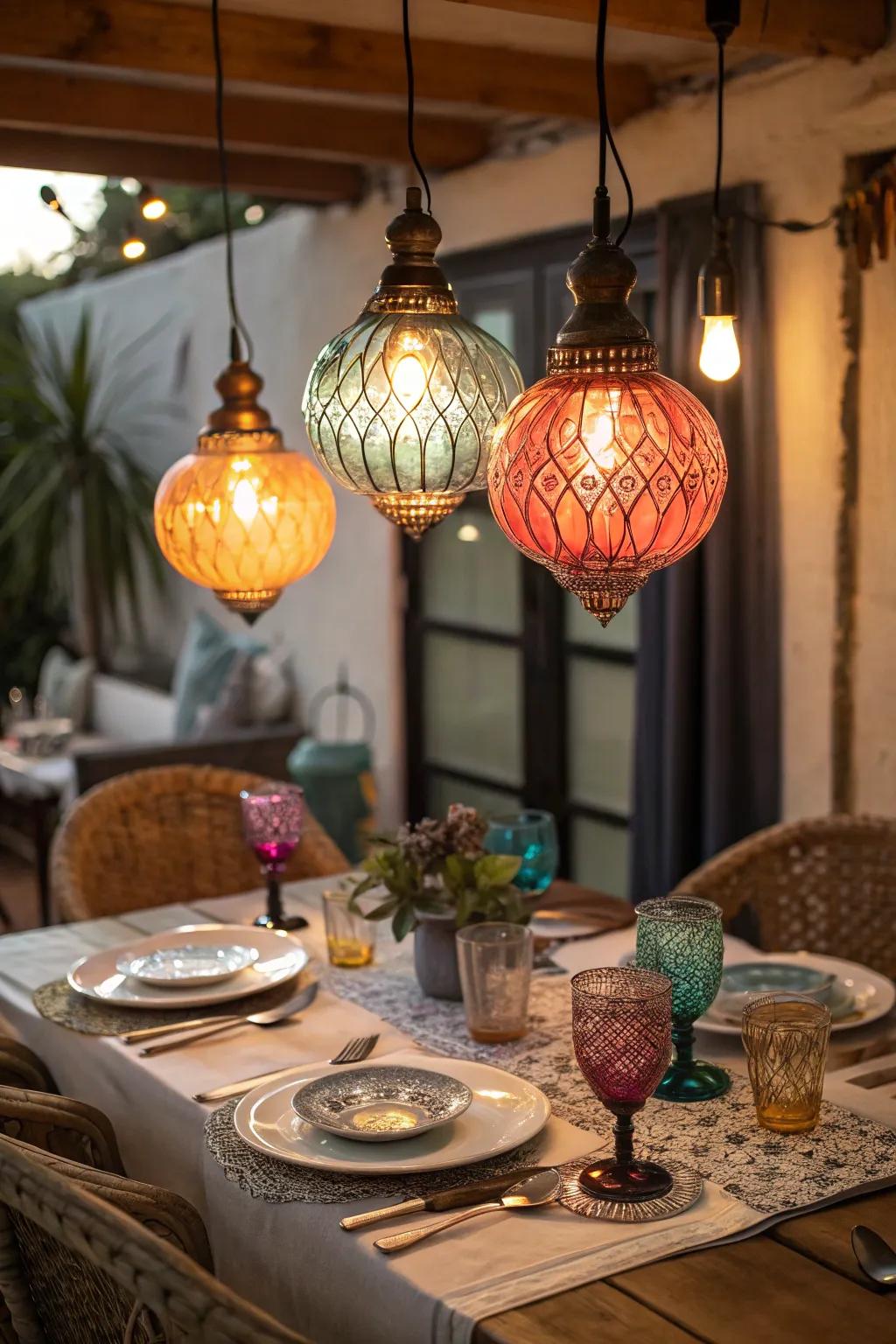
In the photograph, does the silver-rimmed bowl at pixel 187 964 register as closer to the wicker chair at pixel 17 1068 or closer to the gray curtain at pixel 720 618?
the wicker chair at pixel 17 1068

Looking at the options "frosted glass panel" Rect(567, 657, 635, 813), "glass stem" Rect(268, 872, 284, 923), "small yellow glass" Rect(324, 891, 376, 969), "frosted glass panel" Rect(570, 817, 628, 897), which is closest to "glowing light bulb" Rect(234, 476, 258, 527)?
"small yellow glass" Rect(324, 891, 376, 969)

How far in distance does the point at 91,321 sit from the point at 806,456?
5.36m

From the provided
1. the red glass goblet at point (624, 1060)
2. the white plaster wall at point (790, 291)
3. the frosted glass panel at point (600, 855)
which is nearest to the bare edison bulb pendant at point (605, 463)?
the red glass goblet at point (624, 1060)

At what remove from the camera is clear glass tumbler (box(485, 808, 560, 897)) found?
94.8 inches

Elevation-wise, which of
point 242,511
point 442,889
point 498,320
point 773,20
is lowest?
point 442,889

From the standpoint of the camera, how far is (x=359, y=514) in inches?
209

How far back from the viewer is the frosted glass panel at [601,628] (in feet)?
13.9

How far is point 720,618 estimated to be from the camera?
11.6 ft

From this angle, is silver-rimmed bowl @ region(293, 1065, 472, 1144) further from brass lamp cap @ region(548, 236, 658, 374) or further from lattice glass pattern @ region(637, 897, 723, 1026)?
brass lamp cap @ region(548, 236, 658, 374)

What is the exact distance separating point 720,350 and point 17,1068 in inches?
60.2

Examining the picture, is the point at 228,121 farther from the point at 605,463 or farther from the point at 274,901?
the point at 605,463

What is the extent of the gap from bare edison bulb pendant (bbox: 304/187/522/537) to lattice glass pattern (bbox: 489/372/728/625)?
25 cm

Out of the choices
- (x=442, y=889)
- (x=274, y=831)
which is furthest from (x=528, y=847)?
(x=274, y=831)

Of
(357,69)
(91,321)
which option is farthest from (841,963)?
(91,321)
